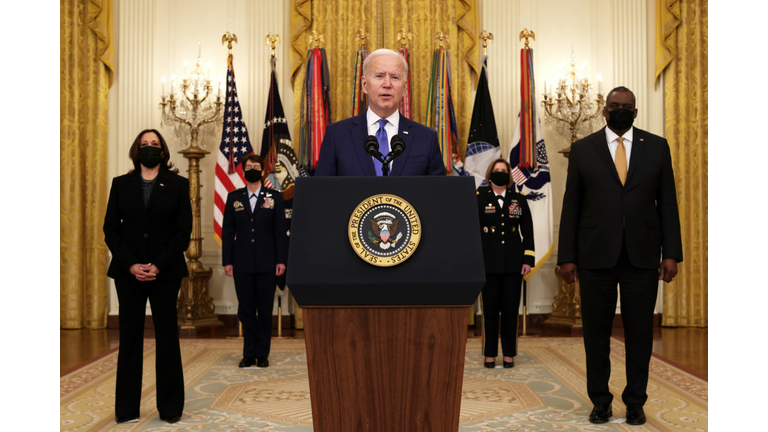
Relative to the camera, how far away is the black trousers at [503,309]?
528 centimetres

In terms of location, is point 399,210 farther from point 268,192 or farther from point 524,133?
point 524,133

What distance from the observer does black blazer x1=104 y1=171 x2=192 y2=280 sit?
11.6ft

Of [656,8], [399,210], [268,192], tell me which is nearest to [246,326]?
[268,192]

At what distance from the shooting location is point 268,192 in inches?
220

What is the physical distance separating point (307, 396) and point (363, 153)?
2.45m

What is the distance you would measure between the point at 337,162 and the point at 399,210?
52 cm

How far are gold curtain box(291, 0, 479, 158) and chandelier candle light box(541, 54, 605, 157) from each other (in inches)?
38.6

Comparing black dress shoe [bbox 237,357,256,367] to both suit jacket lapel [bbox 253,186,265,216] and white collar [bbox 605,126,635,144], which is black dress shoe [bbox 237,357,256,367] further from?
white collar [bbox 605,126,635,144]

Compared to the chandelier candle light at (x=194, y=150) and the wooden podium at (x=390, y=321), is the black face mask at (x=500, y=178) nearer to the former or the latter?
the chandelier candle light at (x=194, y=150)

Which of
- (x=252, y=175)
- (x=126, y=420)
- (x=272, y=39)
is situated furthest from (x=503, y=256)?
(x=272, y=39)

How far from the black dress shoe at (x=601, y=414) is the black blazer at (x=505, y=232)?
1823mm

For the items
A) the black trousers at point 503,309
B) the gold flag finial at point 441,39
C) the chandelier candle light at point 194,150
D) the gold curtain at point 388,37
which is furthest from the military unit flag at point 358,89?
the black trousers at point 503,309

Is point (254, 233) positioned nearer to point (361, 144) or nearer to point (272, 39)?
point (272, 39)

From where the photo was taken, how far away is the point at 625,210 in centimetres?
348
